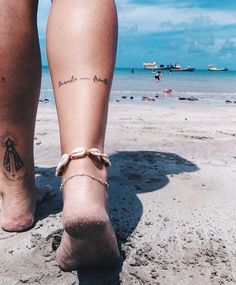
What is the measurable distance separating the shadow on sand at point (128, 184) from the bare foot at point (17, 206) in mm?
75

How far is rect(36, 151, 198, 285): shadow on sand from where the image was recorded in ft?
3.53

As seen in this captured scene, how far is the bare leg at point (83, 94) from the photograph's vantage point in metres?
1.00

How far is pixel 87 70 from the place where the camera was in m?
1.13

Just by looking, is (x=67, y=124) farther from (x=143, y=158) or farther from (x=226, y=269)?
(x=143, y=158)

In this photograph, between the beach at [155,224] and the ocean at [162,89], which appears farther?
the ocean at [162,89]

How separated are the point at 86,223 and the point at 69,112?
330mm

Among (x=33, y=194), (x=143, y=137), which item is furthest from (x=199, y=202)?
(x=143, y=137)

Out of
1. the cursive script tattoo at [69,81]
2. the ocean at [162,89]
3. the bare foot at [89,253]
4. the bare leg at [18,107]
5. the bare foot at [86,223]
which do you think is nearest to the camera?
the bare foot at [86,223]

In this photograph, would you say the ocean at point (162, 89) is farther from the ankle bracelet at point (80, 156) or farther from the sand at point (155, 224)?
the ankle bracelet at point (80, 156)

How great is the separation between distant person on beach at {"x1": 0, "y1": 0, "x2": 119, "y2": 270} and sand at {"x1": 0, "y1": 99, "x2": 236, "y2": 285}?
0.21 feet

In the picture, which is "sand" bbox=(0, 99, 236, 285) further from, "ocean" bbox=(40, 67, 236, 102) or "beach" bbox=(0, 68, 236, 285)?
"ocean" bbox=(40, 67, 236, 102)

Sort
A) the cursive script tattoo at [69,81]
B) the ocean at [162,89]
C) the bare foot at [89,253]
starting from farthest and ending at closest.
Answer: the ocean at [162,89], the cursive script tattoo at [69,81], the bare foot at [89,253]

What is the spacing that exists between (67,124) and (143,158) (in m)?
1.22

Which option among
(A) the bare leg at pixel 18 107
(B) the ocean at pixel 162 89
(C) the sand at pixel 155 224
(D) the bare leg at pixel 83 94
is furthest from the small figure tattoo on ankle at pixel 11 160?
(B) the ocean at pixel 162 89
